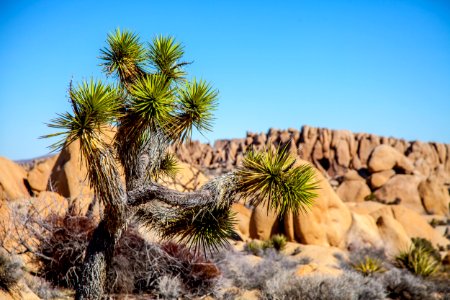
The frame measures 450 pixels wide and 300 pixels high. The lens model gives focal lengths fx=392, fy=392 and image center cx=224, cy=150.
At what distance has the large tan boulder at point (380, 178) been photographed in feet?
122

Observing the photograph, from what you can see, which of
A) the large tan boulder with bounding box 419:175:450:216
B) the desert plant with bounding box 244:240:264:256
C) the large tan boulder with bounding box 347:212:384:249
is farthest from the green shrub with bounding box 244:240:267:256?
the large tan boulder with bounding box 419:175:450:216

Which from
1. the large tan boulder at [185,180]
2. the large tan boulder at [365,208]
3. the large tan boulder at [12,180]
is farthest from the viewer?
the large tan boulder at [365,208]

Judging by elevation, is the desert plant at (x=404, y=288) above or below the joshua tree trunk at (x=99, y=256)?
below

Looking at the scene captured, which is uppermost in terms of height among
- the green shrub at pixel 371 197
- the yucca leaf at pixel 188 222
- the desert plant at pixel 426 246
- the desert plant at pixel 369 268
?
the green shrub at pixel 371 197

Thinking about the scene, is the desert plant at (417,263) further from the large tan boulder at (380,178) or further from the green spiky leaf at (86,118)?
the large tan boulder at (380,178)

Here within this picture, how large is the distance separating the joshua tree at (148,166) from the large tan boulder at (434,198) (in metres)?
31.5

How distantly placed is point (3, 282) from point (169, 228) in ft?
7.12

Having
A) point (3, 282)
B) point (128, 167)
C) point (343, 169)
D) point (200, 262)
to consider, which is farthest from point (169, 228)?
point (343, 169)

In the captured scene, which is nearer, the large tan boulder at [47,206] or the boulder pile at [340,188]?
the large tan boulder at [47,206]

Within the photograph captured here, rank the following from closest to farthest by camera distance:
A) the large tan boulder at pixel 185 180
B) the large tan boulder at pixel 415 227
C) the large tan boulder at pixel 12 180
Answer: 1. the large tan boulder at pixel 185 180
2. the large tan boulder at pixel 12 180
3. the large tan boulder at pixel 415 227

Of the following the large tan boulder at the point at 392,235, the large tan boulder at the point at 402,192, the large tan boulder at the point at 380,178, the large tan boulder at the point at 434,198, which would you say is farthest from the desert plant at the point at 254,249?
the large tan boulder at the point at 380,178

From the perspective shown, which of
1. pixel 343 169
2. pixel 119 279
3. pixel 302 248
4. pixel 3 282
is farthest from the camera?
pixel 343 169

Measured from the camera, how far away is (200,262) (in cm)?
782

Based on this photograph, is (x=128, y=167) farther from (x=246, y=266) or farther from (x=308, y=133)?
(x=308, y=133)
